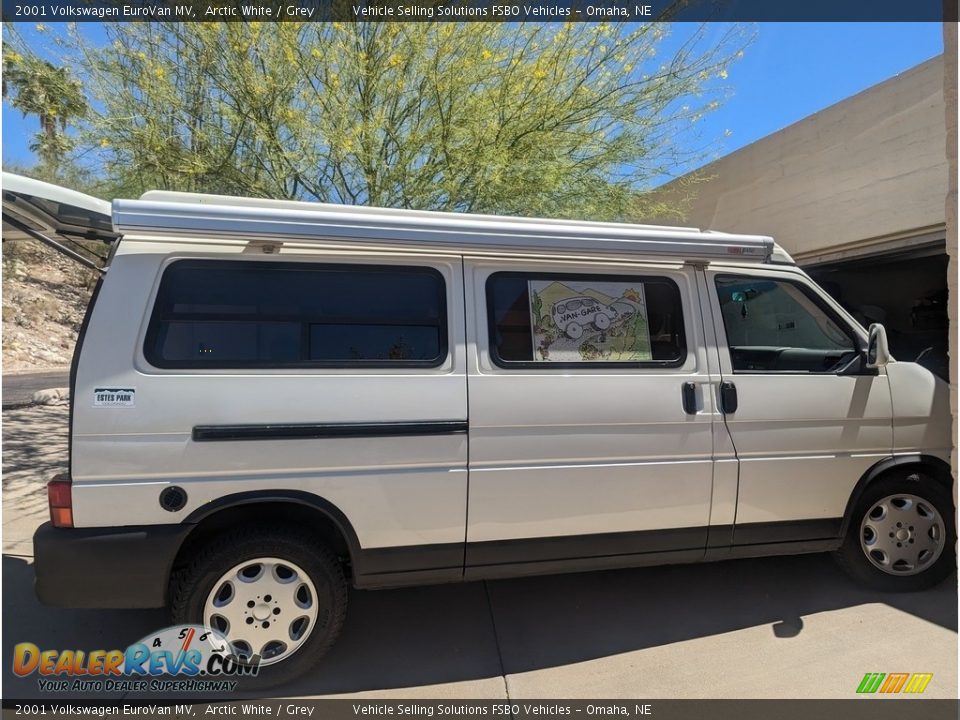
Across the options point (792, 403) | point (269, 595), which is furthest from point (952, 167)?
point (269, 595)

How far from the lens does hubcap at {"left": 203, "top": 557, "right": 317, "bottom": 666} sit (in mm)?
2789

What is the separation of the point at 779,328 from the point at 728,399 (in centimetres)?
63

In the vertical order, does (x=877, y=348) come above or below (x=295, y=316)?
below

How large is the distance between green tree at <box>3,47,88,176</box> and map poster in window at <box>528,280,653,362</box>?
15.4ft

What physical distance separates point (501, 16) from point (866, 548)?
5161 millimetres

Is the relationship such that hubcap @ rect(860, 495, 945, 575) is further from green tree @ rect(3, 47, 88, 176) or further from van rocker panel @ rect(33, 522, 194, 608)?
green tree @ rect(3, 47, 88, 176)

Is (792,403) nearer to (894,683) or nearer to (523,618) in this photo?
(894,683)

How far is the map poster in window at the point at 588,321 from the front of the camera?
3146 millimetres

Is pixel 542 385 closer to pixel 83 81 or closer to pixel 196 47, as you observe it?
pixel 196 47

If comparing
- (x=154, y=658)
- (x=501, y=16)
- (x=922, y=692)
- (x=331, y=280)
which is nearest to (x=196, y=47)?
(x=501, y=16)

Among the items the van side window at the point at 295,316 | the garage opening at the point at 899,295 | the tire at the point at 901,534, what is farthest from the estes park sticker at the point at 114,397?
the garage opening at the point at 899,295

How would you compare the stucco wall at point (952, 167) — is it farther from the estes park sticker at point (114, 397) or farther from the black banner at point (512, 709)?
the estes park sticker at point (114, 397)

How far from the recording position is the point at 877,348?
3.34 meters

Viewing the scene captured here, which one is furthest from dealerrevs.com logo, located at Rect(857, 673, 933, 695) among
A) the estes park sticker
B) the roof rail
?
the estes park sticker
